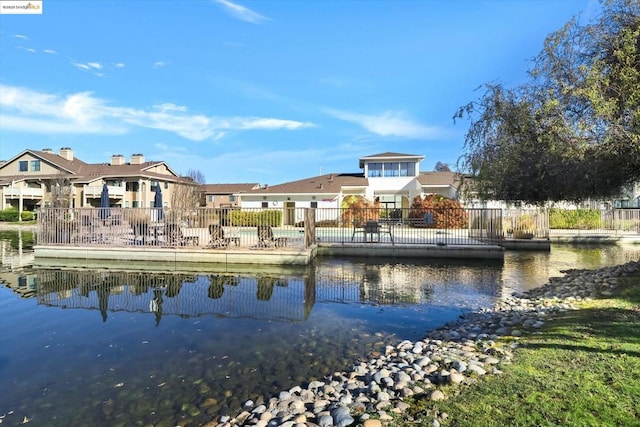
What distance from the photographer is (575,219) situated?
91.4 ft

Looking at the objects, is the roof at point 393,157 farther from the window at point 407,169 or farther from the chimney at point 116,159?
the chimney at point 116,159

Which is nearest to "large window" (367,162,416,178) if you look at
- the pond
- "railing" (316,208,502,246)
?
"railing" (316,208,502,246)

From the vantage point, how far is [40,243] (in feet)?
50.9

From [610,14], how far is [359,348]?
6760mm

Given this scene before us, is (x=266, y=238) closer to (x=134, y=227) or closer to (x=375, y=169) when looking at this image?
(x=134, y=227)

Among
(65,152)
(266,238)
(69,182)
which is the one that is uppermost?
(65,152)

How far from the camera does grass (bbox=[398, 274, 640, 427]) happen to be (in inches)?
121

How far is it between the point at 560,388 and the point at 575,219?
96.5 feet

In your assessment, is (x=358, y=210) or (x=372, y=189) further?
(x=372, y=189)

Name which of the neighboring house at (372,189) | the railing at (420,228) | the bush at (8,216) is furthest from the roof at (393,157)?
the bush at (8,216)

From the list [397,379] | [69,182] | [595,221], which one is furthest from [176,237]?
[69,182]

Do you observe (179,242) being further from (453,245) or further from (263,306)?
(453,245)

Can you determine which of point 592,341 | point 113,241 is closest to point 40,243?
point 113,241

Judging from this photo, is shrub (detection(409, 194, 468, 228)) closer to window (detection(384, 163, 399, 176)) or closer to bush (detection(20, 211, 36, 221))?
window (detection(384, 163, 399, 176))
